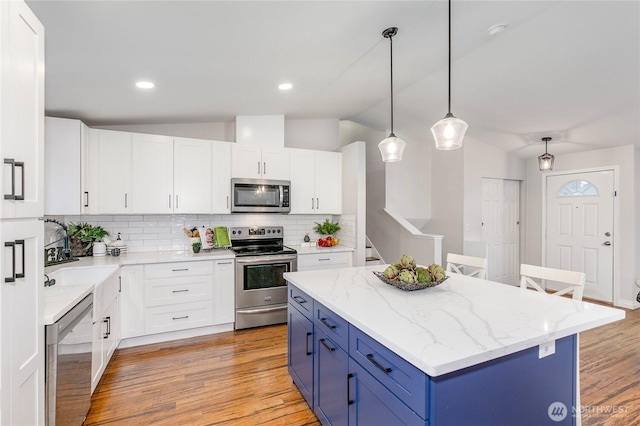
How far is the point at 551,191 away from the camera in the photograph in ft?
17.4

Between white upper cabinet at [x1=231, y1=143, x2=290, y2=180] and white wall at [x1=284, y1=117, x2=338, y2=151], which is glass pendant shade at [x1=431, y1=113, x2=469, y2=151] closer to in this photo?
white upper cabinet at [x1=231, y1=143, x2=290, y2=180]

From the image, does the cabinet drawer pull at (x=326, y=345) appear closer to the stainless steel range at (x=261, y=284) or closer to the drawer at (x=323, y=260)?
the stainless steel range at (x=261, y=284)

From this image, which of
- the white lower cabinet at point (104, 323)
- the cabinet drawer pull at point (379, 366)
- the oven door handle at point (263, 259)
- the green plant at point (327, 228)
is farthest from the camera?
the green plant at point (327, 228)

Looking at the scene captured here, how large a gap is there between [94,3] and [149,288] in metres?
2.50

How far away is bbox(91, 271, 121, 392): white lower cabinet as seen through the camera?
2287mm

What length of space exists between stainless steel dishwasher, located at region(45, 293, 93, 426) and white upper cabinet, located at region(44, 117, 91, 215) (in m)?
1.46

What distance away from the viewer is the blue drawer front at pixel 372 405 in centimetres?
122

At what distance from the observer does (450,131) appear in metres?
1.87

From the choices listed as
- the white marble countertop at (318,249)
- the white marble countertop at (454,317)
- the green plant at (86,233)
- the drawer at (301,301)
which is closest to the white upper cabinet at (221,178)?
the white marble countertop at (318,249)

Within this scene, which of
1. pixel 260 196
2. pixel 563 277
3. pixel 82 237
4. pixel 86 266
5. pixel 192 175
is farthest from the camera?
pixel 260 196

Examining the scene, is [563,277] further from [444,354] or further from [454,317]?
[444,354]

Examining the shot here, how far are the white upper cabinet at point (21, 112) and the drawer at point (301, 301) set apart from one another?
1.47 metres

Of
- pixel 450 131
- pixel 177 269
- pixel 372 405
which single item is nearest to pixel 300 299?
pixel 372 405

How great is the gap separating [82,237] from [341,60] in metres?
3.08
